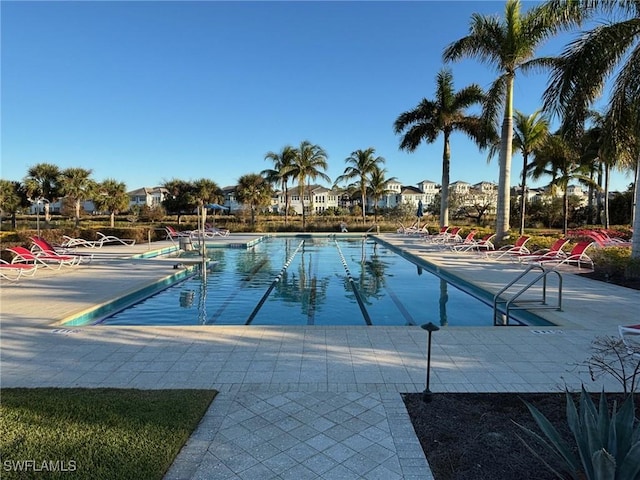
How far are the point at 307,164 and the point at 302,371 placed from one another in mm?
30727

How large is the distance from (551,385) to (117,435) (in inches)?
154

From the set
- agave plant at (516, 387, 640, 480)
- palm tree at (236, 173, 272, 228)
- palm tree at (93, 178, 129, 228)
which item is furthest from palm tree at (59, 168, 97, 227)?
agave plant at (516, 387, 640, 480)

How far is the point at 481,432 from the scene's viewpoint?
9.80 ft

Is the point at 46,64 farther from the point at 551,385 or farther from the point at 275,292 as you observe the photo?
the point at 551,385

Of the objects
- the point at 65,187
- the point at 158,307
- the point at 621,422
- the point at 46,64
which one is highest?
the point at 46,64

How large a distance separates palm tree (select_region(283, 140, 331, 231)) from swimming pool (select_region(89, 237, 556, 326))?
814 inches

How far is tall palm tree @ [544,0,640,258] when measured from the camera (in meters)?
9.18

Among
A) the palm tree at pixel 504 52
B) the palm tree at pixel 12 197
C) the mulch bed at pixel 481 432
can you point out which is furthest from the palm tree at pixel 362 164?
the mulch bed at pixel 481 432

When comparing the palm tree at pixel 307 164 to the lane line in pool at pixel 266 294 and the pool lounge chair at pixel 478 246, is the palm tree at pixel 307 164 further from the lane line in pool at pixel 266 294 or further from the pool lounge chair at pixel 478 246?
the lane line in pool at pixel 266 294

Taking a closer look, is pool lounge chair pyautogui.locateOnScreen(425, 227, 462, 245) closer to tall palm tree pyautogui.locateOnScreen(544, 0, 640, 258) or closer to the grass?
tall palm tree pyautogui.locateOnScreen(544, 0, 640, 258)

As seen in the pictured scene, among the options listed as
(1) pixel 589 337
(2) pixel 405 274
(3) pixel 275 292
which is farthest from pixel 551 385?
(2) pixel 405 274

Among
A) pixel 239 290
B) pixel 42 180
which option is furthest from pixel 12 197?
pixel 239 290

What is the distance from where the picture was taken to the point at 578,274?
35.4 feet

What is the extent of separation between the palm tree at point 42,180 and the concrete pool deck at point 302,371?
1094 inches
